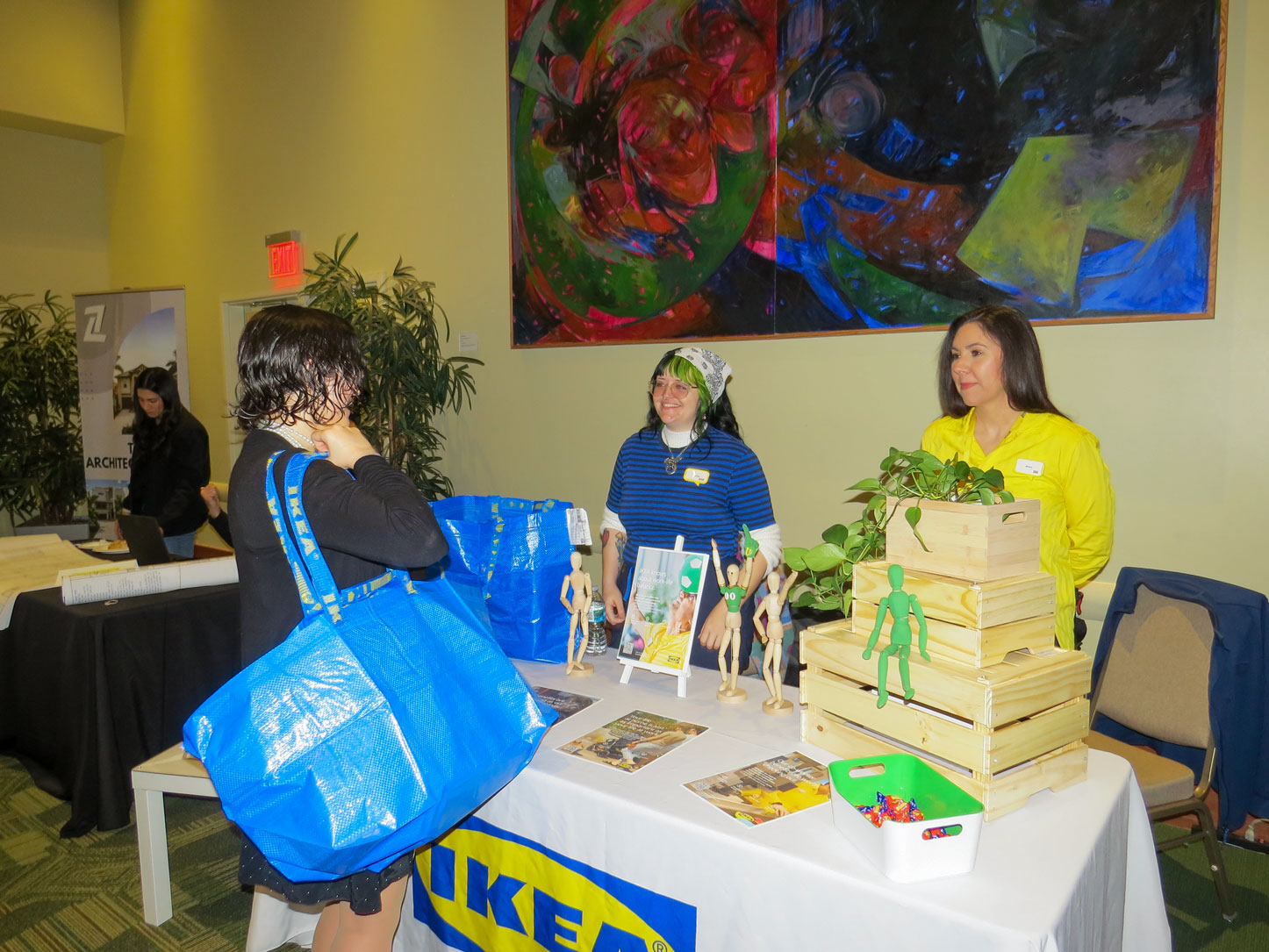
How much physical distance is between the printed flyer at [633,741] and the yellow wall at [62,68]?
7.25 metres

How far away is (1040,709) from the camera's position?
4.19ft

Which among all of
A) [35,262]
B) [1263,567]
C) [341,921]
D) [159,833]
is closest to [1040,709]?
[341,921]

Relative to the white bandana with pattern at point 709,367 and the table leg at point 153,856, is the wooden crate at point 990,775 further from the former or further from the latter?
the table leg at point 153,856

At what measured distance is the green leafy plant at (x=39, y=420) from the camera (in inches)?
234

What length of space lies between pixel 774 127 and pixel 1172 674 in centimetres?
251

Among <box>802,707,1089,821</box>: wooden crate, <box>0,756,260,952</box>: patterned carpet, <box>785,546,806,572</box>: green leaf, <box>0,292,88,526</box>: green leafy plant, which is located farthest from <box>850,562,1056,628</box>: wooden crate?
<box>0,292,88,526</box>: green leafy plant

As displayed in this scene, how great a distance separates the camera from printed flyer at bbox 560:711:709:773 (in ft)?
4.77

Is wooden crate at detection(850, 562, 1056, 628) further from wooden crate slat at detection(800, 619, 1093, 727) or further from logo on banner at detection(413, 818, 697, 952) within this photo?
logo on banner at detection(413, 818, 697, 952)

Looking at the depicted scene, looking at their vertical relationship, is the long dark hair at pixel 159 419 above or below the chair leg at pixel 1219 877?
above

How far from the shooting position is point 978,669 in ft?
4.09

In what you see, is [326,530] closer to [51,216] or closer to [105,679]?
[105,679]

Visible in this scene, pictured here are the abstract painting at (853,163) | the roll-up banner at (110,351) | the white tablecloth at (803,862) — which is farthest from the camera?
the roll-up banner at (110,351)

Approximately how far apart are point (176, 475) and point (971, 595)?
13.6 ft

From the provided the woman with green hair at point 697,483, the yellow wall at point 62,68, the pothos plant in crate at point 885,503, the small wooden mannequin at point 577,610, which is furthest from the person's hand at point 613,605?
the yellow wall at point 62,68
